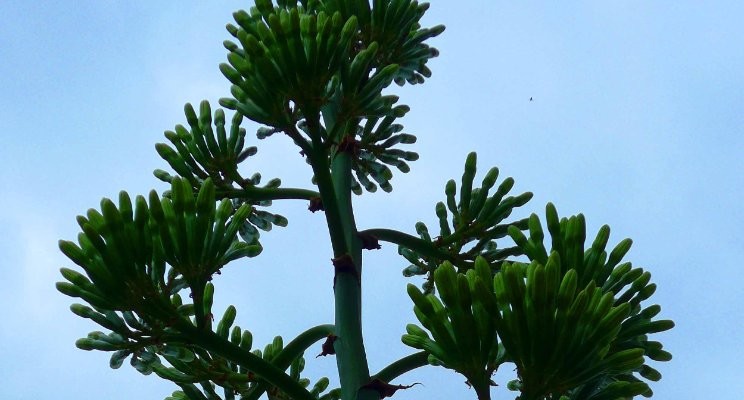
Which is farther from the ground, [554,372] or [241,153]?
[241,153]

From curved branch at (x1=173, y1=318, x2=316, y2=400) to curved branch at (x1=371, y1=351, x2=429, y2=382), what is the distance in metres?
0.41

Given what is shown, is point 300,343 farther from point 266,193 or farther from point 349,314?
point 266,193

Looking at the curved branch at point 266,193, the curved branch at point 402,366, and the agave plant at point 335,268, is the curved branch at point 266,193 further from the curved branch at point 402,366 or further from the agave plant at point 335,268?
the curved branch at point 402,366

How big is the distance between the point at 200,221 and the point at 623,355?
1935 mm

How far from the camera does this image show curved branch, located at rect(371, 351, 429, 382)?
4500mm

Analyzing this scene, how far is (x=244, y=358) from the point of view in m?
4.23

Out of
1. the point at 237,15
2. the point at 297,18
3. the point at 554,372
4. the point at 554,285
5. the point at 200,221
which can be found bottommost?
the point at 554,372

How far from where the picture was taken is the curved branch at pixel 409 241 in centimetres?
502

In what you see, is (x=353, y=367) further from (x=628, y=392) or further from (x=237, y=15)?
(x=237, y=15)

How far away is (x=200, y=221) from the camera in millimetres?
4270

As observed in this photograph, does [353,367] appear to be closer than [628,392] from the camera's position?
No

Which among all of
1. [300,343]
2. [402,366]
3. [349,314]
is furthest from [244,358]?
[402,366]

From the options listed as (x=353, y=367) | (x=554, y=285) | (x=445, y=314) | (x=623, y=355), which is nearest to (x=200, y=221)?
(x=353, y=367)

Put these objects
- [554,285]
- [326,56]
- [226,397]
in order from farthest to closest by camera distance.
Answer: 1. [226,397]
2. [326,56]
3. [554,285]
